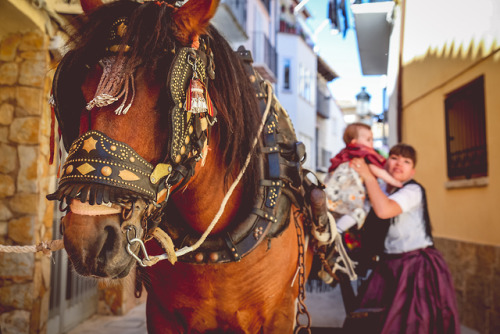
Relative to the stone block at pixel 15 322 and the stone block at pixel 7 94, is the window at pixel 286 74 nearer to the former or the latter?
the stone block at pixel 7 94

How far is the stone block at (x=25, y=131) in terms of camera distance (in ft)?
12.1

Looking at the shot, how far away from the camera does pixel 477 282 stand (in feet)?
16.5

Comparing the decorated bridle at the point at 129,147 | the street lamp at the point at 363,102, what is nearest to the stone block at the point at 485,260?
the decorated bridle at the point at 129,147

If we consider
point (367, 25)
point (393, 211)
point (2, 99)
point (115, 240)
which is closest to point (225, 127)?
point (115, 240)

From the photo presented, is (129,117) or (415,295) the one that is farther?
(415,295)

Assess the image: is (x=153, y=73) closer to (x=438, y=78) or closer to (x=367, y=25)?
(x=438, y=78)

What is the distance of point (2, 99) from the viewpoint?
3.71 m

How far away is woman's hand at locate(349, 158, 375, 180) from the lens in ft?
10.4

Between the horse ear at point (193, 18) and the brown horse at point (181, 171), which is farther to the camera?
the horse ear at point (193, 18)

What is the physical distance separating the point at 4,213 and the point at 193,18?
2.95 m

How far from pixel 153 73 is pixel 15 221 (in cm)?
283

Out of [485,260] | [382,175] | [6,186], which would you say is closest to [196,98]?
[382,175]

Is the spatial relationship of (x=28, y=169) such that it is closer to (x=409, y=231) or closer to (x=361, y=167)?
(x=361, y=167)

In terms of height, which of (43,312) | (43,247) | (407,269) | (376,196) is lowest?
(43,312)
